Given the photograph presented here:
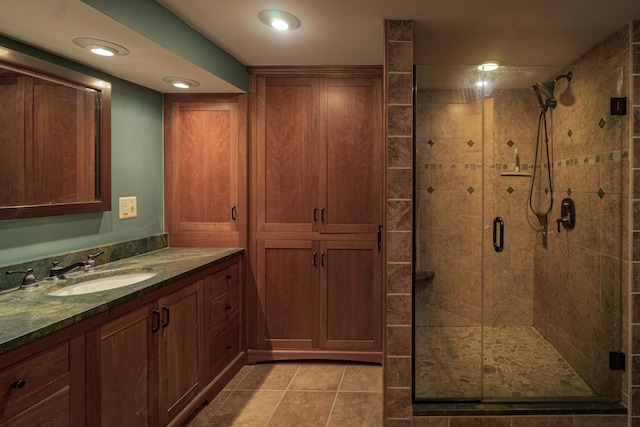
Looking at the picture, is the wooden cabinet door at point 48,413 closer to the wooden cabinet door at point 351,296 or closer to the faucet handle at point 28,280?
the faucet handle at point 28,280

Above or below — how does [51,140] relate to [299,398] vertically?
above

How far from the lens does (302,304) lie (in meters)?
2.86

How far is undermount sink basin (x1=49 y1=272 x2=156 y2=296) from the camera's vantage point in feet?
6.04

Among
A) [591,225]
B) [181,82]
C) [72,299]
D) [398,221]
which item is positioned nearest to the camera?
[72,299]

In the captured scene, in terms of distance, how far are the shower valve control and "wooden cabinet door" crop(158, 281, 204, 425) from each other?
232 centimetres

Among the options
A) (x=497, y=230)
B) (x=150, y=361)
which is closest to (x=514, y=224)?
(x=497, y=230)

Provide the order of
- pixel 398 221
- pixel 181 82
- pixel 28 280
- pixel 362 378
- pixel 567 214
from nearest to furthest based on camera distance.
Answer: pixel 28 280 < pixel 398 221 < pixel 567 214 < pixel 181 82 < pixel 362 378

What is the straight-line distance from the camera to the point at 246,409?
89.7 inches

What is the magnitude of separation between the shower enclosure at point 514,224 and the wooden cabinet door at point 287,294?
101 centimetres

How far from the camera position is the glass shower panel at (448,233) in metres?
2.06

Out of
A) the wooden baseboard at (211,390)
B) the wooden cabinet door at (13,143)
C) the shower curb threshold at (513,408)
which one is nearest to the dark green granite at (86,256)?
the wooden cabinet door at (13,143)

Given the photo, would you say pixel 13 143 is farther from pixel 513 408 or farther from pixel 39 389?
pixel 513 408

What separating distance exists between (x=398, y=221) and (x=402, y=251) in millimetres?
163

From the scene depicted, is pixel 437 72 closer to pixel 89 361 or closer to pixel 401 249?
pixel 401 249
